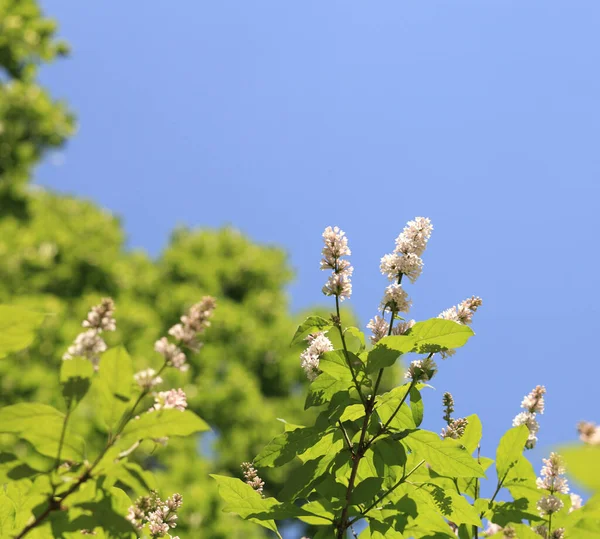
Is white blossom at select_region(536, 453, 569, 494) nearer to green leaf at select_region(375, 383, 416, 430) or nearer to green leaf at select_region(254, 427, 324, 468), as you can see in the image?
green leaf at select_region(375, 383, 416, 430)

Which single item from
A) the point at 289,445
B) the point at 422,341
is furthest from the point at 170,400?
the point at 422,341

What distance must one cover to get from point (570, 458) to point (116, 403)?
93 cm

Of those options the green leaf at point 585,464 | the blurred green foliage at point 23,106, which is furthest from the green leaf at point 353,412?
the blurred green foliage at point 23,106

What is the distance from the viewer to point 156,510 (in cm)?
216

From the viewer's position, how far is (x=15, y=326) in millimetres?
1347

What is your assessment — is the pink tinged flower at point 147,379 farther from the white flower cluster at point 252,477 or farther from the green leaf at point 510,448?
the green leaf at point 510,448

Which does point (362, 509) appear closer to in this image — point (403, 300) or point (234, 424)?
point (403, 300)

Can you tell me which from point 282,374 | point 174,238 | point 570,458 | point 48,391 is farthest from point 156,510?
point 174,238

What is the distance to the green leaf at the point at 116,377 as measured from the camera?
1305 mm

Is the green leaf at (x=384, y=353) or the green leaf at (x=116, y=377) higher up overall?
the green leaf at (x=384, y=353)

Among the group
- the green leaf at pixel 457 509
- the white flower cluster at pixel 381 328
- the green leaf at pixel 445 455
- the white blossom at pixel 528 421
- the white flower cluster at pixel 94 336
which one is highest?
the white flower cluster at pixel 381 328

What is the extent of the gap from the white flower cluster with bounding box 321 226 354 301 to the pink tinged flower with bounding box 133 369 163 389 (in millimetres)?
851

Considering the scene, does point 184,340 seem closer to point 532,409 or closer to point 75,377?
point 75,377

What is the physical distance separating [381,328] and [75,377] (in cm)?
111
